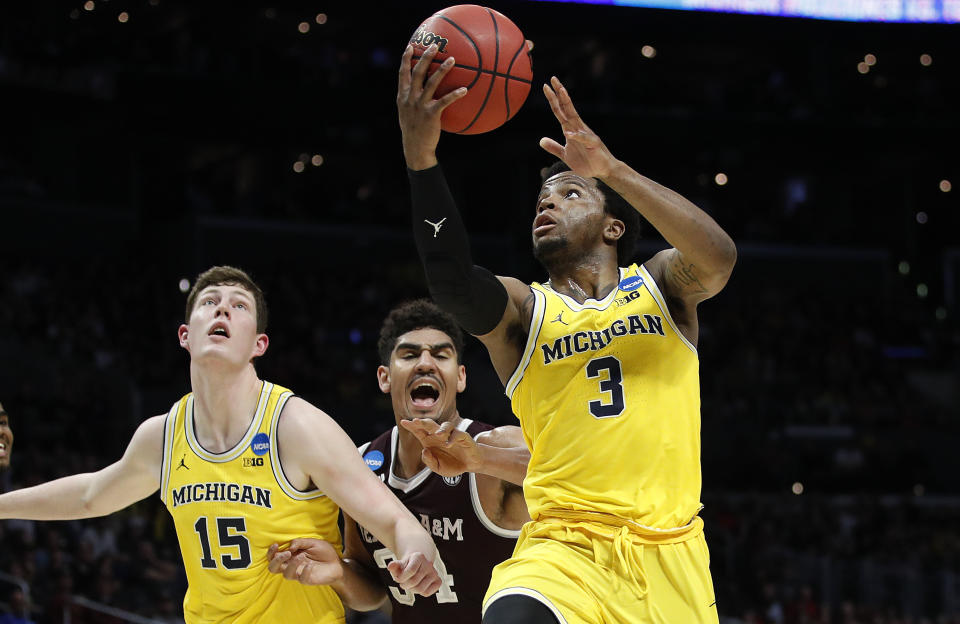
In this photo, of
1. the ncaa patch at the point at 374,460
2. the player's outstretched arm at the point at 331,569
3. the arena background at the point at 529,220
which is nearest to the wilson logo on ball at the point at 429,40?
the player's outstretched arm at the point at 331,569

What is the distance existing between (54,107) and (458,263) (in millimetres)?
18518

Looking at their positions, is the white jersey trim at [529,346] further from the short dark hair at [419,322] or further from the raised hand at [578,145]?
the short dark hair at [419,322]

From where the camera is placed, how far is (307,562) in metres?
4.64

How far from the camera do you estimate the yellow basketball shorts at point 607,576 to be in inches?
154

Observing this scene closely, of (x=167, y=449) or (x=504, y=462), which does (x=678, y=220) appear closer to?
(x=504, y=462)

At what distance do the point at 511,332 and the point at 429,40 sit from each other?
1.12 m

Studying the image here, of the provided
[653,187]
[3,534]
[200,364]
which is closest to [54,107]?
[3,534]

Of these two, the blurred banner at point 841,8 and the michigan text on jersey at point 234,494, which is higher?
the blurred banner at point 841,8

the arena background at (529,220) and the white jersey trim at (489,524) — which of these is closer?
the white jersey trim at (489,524)

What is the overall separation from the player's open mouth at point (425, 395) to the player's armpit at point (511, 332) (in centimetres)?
103

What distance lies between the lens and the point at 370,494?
15.3 feet

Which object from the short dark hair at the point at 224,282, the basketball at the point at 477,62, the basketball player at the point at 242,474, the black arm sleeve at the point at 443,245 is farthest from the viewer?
the short dark hair at the point at 224,282

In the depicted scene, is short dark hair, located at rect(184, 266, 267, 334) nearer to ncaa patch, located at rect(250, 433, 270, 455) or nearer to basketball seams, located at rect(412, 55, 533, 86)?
ncaa patch, located at rect(250, 433, 270, 455)

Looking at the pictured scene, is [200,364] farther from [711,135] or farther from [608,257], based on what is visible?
[711,135]
